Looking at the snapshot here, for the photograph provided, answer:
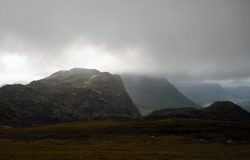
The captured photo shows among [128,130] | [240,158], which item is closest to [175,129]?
[128,130]

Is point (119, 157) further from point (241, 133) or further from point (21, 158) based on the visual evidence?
point (241, 133)

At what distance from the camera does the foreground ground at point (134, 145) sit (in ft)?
199

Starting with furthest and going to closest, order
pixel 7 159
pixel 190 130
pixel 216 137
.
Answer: pixel 190 130, pixel 216 137, pixel 7 159

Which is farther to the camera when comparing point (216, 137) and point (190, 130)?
point (190, 130)

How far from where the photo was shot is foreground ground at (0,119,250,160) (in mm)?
60719

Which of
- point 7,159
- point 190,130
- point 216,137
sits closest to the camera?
point 7,159

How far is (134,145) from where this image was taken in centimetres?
8656

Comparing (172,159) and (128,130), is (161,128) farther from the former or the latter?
(172,159)

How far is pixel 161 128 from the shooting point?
14100 cm

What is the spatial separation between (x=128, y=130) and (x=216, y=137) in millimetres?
52331

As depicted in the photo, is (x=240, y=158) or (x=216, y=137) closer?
(x=240, y=158)

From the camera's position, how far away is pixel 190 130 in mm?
133750

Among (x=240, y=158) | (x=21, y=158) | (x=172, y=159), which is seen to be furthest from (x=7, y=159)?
(x=240, y=158)

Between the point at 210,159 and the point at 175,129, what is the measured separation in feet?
274
